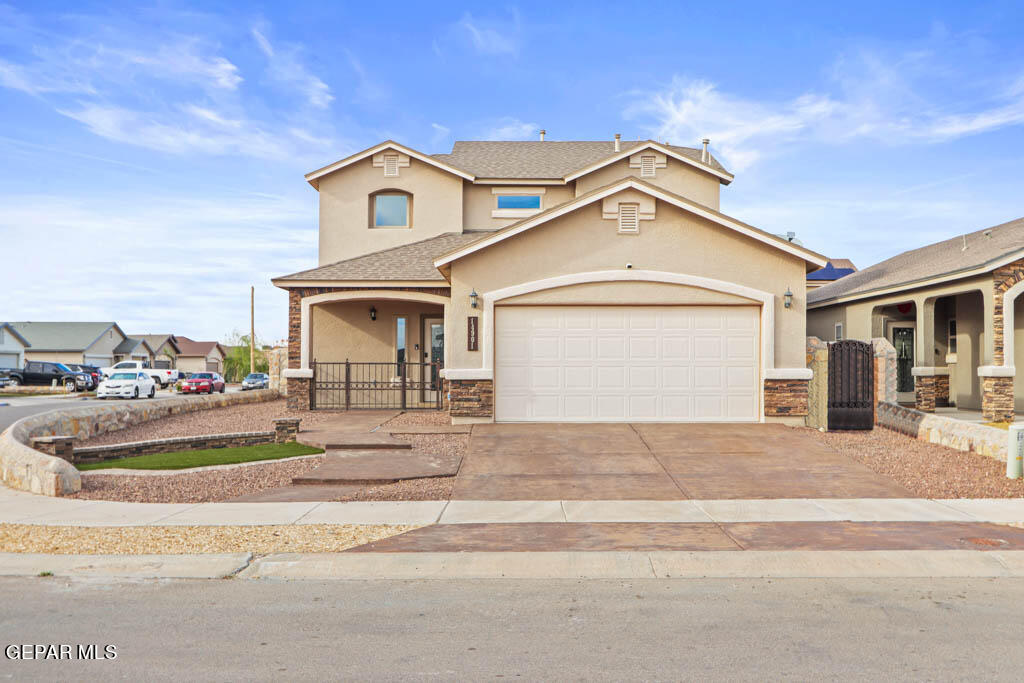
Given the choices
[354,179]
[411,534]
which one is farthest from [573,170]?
[411,534]

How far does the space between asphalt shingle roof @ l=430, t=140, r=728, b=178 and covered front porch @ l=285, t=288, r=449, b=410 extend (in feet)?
17.1

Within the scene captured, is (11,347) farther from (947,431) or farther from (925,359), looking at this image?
(947,431)

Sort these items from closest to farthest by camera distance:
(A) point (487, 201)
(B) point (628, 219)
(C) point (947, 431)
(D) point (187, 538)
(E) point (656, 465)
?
(D) point (187, 538)
(E) point (656, 465)
(C) point (947, 431)
(B) point (628, 219)
(A) point (487, 201)

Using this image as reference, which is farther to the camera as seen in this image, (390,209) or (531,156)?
(531,156)

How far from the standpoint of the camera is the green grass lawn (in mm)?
12125

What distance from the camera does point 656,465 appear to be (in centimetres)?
1165

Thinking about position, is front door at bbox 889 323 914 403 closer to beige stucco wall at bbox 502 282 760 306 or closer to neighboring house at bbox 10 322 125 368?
beige stucco wall at bbox 502 282 760 306

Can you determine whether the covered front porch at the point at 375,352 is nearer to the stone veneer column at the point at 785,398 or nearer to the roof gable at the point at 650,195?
the roof gable at the point at 650,195

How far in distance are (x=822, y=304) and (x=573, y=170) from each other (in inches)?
357

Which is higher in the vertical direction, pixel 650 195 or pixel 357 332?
pixel 650 195

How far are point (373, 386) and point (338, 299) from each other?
117 inches

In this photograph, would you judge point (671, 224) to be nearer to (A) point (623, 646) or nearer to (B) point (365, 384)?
(B) point (365, 384)

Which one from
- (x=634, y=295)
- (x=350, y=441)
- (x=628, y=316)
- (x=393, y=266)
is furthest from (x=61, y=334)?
(x=634, y=295)

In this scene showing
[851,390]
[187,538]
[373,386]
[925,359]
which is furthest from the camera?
[373,386]
